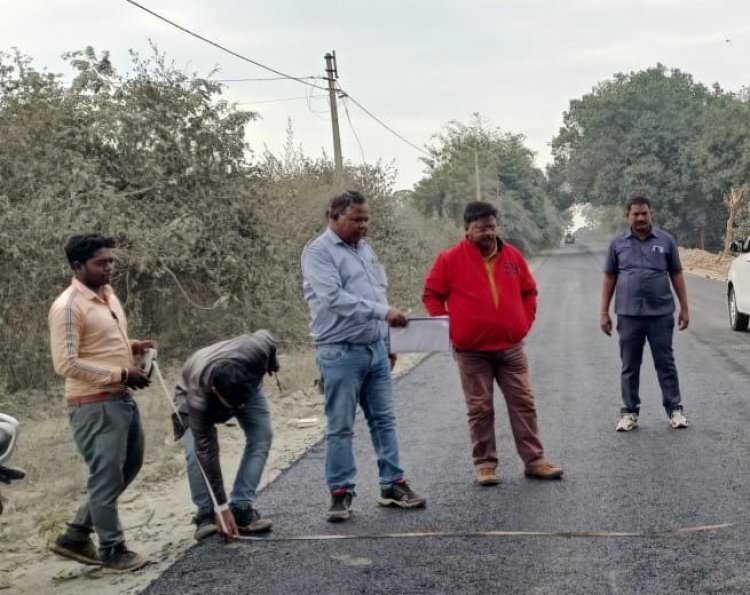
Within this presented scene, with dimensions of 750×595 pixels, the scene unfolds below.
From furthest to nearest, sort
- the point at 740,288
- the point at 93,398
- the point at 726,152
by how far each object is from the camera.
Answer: the point at 726,152
the point at 740,288
the point at 93,398

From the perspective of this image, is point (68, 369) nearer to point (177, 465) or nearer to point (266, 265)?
point (177, 465)

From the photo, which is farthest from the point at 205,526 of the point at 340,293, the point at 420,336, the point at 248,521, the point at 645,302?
the point at 645,302

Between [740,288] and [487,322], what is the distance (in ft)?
33.2

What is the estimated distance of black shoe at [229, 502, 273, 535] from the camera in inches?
209

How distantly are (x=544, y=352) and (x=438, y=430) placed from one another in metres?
5.56

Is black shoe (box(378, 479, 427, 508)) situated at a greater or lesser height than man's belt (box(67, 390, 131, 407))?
lesser

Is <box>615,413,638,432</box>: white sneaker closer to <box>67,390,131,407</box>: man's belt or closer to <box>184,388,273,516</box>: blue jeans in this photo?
<box>184,388,273,516</box>: blue jeans

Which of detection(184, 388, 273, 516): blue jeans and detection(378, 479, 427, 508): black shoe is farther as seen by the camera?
detection(378, 479, 427, 508): black shoe

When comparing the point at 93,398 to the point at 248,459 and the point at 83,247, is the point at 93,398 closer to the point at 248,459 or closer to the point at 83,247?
the point at 83,247

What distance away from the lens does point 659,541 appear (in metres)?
4.84

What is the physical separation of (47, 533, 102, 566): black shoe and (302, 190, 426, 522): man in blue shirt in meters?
1.31

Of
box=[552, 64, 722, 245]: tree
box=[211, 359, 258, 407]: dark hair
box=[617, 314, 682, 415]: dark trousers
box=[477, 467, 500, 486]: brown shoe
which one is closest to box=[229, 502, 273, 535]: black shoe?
box=[211, 359, 258, 407]: dark hair

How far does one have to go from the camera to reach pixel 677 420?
7738 mm

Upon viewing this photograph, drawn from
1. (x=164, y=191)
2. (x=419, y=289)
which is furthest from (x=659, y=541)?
(x=419, y=289)
